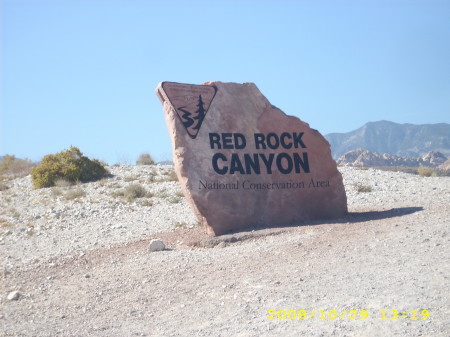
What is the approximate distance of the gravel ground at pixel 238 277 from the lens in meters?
6.72

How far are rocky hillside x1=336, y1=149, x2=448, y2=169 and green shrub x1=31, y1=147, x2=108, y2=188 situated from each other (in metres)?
18.1

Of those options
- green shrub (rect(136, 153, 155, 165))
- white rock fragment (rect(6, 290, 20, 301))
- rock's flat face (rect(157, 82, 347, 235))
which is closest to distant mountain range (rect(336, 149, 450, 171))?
green shrub (rect(136, 153, 155, 165))

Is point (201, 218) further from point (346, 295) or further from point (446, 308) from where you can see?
point (446, 308)

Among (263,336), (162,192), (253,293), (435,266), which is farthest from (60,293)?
(162,192)

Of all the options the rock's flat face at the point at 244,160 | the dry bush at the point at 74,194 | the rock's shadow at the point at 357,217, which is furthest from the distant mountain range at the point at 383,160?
the rock's flat face at the point at 244,160

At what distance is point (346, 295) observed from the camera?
7199 mm

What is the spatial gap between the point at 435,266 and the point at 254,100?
5.77 m

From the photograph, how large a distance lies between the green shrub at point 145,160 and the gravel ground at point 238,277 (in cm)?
1531

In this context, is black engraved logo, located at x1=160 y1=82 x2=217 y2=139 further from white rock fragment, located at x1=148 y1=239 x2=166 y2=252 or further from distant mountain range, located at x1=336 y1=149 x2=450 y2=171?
distant mountain range, located at x1=336 y1=149 x2=450 y2=171

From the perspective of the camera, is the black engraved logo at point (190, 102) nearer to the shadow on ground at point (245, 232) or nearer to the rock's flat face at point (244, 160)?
the rock's flat face at point (244, 160)

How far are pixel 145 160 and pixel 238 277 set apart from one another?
73.3 feet

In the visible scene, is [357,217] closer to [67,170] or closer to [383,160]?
[67,170]
